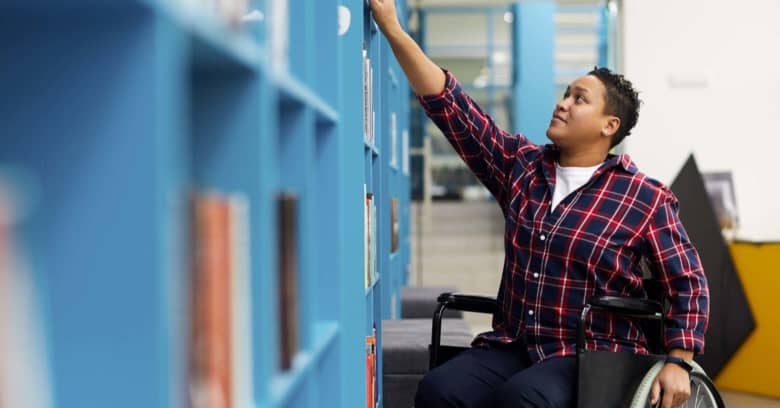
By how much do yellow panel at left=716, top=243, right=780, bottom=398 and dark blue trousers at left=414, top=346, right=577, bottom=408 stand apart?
2.75 metres

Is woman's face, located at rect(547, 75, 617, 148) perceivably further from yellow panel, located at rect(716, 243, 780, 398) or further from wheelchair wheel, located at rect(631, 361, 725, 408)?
yellow panel, located at rect(716, 243, 780, 398)

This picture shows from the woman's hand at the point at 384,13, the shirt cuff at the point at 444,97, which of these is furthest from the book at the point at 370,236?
the woman's hand at the point at 384,13

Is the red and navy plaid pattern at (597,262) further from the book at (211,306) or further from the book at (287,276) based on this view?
the book at (211,306)

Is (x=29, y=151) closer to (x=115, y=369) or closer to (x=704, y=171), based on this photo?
(x=115, y=369)

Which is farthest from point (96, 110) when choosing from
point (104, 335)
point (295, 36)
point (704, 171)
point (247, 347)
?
point (704, 171)

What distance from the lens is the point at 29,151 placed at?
2.30 feet

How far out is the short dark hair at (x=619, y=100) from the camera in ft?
8.10

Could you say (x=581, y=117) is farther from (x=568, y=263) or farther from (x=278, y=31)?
(x=278, y=31)

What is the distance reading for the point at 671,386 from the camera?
2090mm

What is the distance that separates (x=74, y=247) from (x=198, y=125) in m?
0.29

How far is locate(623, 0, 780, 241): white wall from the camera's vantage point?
4.91 meters

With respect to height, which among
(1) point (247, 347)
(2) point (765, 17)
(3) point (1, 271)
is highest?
(2) point (765, 17)

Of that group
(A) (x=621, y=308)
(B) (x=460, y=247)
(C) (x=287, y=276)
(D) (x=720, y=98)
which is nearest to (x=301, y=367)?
(C) (x=287, y=276)

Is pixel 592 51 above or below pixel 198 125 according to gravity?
above
